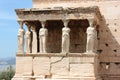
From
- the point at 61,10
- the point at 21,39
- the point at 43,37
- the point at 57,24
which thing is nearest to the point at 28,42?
the point at 21,39

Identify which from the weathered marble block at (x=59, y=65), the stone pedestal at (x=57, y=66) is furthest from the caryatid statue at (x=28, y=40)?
the weathered marble block at (x=59, y=65)

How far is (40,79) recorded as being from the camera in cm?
2186

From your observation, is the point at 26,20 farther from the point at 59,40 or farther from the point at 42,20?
the point at 59,40

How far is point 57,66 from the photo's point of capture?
21906 mm

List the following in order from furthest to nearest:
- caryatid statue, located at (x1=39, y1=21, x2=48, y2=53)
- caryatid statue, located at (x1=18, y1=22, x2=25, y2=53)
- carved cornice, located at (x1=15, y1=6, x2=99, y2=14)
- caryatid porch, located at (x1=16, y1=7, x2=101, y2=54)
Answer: caryatid statue, located at (x1=18, y1=22, x2=25, y2=53) < caryatid statue, located at (x1=39, y1=21, x2=48, y2=53) < caryatid porch, located at (x1=16, y1=7, x2=101, y2=54) < carved cornice, located at (x1=15, y1=6, x2=99, y2=14)

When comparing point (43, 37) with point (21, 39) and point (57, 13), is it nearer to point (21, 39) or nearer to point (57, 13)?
point (21, 39)

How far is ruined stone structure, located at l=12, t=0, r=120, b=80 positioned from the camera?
2169 cm

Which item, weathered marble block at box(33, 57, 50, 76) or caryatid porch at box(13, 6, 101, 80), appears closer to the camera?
caryatid porch at box(13, 6, 101, 80)

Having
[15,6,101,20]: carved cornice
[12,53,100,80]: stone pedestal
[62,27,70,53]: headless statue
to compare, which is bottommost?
[12,53,100,80]: stone pedestal

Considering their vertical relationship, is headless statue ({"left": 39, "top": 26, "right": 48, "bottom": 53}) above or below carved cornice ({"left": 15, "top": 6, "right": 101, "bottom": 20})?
below

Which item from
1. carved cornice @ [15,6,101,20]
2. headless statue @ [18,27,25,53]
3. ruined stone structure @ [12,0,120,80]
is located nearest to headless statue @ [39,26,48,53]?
ruined stone structure @ [12,0,120,80]

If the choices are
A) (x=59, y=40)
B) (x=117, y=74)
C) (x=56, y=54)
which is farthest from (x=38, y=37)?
(x=117, y=74)

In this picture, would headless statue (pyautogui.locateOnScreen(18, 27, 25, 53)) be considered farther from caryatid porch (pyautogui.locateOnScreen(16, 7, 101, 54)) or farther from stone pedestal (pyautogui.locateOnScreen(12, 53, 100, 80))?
stone pedestal (pyautogui.locateOnScreen(12, 53, 100, 80))

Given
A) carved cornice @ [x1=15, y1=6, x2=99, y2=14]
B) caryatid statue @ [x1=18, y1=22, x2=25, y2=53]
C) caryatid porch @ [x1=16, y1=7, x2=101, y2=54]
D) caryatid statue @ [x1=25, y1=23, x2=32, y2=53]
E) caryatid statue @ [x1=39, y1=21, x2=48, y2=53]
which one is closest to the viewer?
carved cornice @ [x1=15, y1=6, x2=99, y2=14]
